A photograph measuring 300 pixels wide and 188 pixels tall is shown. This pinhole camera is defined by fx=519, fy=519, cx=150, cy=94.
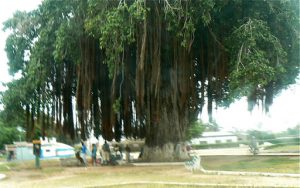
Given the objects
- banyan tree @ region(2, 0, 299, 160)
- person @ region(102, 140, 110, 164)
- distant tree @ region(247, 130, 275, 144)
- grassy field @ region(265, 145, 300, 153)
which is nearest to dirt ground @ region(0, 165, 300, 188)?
banyan tree @ region(2, 0, 299, 160)

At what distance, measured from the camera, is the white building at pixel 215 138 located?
19953 millimetres

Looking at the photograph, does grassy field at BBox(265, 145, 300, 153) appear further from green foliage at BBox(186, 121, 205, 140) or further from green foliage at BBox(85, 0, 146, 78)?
green foliage at BBox(85, 0, 146, 78)

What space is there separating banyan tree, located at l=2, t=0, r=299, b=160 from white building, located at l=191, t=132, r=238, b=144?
1138mm

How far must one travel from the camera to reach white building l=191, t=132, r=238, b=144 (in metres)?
20.0

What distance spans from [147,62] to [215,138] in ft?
25.1

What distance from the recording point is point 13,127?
20484mm

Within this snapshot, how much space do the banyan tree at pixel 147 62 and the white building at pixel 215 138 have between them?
3.73 feet

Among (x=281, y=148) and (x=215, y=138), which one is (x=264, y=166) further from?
(x=281, y=148)

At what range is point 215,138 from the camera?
75.2 feet

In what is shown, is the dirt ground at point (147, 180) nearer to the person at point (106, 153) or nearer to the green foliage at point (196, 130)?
the person at point (106, 153)

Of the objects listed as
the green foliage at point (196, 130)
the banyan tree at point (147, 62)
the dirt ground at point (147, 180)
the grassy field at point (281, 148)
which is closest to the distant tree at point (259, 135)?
the banyan tree at point (147, 62)

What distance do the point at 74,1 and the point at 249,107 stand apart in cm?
804

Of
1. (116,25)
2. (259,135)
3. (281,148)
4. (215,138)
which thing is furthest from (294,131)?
(116,25)

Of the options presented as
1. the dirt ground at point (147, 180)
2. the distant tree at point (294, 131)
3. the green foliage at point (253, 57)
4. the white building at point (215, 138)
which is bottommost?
the dirt ground at point (147, 180)
